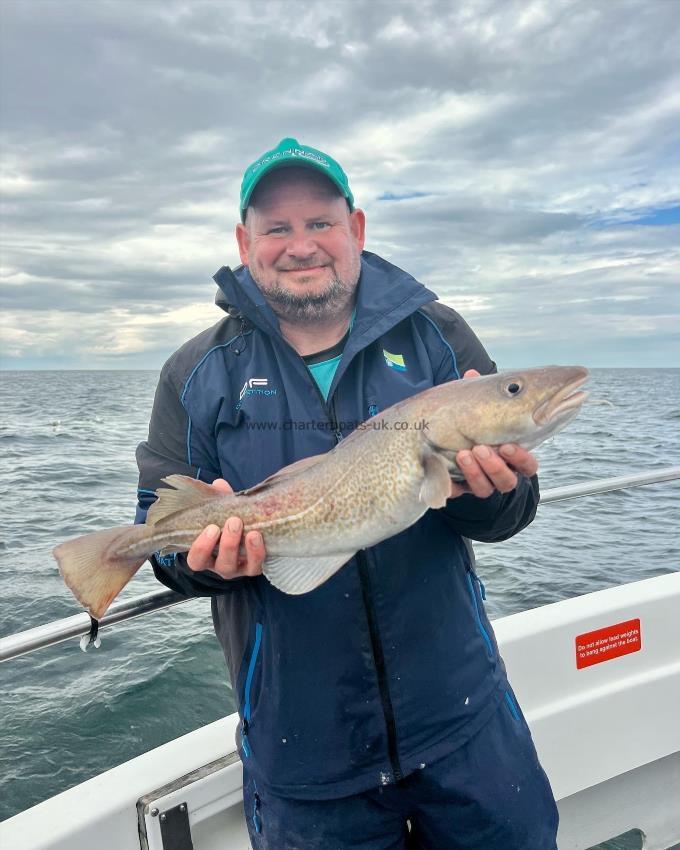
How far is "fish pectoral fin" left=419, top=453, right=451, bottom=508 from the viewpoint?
2514 millimetres

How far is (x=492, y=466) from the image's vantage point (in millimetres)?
2576

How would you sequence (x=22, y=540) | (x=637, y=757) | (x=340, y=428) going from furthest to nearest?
(x=22, y=540) → (x=637, y=757) → (x=340, y=428)

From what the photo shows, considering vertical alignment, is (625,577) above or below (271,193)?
below

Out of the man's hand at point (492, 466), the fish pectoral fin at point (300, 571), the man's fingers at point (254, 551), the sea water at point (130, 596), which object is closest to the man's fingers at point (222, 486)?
the man's fingers at point (254, 551)

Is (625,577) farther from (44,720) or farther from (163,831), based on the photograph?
(163,831)

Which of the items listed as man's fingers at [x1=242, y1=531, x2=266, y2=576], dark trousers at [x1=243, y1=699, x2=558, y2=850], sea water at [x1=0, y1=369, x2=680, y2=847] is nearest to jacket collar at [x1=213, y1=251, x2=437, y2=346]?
man's fingers at [x1=242, y1=531, x2=266, y2=576]

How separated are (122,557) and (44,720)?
4.84 m

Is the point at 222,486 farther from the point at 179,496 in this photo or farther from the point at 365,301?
the point at 365,301

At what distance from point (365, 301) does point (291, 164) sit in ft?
2.50

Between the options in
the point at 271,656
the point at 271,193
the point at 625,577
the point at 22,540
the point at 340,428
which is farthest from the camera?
the point at 22,540

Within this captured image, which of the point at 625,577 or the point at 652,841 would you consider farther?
the point at 625,577

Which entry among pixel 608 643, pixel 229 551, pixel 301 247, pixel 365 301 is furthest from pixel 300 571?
pixel 608 643

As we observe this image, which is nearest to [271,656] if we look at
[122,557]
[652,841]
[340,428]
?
[122,557]

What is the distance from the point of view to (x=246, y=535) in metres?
2.71
